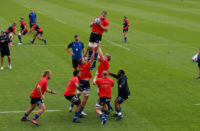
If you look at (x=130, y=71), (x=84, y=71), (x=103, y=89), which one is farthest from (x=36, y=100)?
(x=130, y=71)

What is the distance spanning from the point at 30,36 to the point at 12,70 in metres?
12.0

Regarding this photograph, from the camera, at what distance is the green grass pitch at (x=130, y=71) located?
14.7 metres

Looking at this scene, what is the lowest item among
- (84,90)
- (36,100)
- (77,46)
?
(36,100)

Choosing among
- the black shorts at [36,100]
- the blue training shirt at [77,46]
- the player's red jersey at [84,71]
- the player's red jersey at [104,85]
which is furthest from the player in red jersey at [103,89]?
the blue training shirt at [77,46]

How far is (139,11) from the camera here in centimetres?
5531

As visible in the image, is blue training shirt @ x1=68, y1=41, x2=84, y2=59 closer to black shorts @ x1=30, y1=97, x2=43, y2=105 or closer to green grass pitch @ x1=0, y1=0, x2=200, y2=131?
green grass pitch @ x1=0, y1=0, x2=200, y2=131

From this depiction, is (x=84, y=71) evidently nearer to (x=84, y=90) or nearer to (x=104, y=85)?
(x=84, y=90)

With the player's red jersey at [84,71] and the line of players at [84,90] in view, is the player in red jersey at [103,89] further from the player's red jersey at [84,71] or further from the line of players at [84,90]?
the player's red jersey at [84,71]

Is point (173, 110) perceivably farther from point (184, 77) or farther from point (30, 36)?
point (30, 36)

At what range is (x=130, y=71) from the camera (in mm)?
22641

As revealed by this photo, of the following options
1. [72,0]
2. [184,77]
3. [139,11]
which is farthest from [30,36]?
[72,0]

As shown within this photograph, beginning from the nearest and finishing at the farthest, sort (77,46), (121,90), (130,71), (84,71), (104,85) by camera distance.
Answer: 1. (104,85)
2. (121,90)
3. (84,71)
4. (77,46)
5. (130,71)

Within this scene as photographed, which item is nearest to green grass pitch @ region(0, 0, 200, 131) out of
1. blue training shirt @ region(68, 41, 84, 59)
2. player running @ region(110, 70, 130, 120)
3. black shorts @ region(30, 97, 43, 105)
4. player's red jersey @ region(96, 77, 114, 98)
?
player running @ region(110, 70, 130, 120)

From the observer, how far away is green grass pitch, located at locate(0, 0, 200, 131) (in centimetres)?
1474
